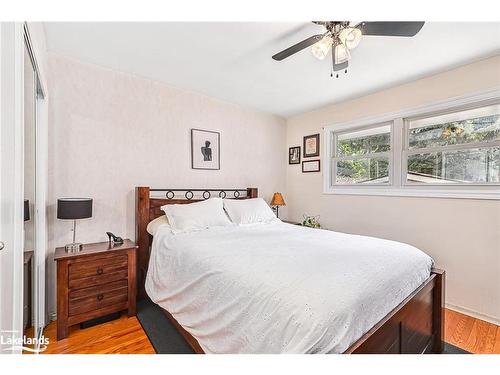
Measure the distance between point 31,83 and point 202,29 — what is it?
1.24 metres

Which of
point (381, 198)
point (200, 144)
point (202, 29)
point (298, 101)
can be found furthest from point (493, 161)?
point (200, 144)

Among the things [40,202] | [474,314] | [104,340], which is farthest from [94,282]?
[474,314]

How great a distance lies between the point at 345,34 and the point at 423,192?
2.09 m

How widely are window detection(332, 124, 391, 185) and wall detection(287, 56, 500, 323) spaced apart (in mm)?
246

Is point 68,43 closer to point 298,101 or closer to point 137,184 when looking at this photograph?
point 137,184

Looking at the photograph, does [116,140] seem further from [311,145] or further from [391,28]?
[311,145]

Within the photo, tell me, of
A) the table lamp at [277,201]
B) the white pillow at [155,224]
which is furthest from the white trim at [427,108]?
the white pillow at [155,224]

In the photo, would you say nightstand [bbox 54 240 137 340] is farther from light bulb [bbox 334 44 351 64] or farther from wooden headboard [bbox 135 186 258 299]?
light bulb [bbox 334 44 351 64]

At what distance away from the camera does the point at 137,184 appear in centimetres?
280

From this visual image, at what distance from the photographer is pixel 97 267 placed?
2188 mm

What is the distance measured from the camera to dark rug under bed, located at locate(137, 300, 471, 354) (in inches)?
73.9

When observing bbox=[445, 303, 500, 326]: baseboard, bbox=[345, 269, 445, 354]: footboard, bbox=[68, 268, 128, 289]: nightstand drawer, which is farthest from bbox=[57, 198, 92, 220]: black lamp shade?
bbox=[445, 303, 500, 326]: baseboard

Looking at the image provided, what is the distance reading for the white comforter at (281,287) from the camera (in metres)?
1.11

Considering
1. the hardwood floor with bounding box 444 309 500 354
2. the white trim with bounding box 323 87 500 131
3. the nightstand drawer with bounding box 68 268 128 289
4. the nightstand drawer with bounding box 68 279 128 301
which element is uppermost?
the white trim with bounding box 323 87 500 131
